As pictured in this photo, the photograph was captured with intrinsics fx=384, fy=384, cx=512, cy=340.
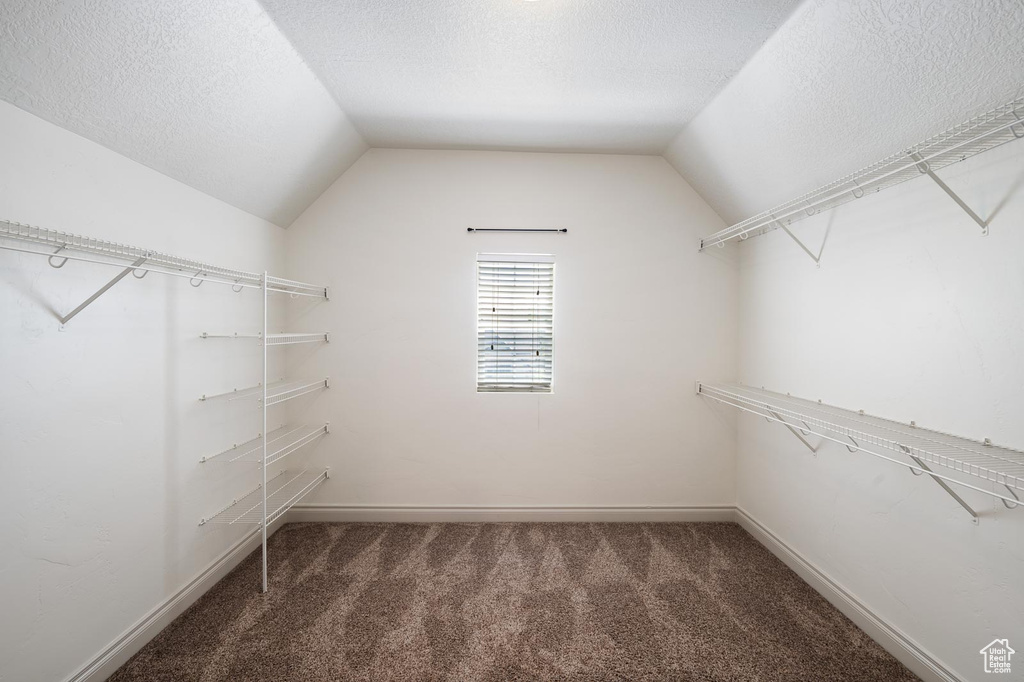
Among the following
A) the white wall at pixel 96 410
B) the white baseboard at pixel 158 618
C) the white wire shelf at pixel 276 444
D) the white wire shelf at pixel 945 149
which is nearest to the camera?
the white wire shelf at pixel 945 149

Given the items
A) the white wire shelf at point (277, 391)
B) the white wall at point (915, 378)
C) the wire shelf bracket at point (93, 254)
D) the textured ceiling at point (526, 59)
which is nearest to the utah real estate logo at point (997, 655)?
the white wall at point (915, 378)

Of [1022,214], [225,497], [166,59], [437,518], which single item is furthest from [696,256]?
[225,497]

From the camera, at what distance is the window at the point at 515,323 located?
260 centimetres

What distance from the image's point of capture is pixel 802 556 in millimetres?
2027

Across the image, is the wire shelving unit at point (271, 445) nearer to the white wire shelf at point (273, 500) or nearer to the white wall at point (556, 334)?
the white wire shelf at point (273, 500)

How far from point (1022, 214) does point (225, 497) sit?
3.39 meters

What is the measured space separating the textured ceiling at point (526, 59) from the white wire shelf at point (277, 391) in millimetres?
1571

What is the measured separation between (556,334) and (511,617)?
1.58 meters

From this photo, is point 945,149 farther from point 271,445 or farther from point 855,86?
point 271,445

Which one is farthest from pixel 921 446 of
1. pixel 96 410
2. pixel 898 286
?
pixel 96 410

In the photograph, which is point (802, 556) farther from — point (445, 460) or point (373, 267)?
point (373, 267)

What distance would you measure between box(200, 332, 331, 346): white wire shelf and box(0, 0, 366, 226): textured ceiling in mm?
716

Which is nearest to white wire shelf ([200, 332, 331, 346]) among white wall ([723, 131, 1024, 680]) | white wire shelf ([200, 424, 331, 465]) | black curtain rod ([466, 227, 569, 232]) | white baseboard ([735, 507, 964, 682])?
→ white wire shelf ([200, 424, 331, 465])

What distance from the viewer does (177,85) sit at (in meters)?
1.39
